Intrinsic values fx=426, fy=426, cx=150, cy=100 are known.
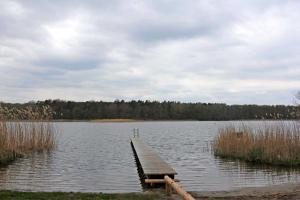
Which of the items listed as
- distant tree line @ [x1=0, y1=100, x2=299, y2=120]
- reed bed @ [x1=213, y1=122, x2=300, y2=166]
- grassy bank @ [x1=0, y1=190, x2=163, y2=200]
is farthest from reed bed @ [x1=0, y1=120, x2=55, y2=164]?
distant tree line @ [x1=0, y1=100, x2=299, y2=120]

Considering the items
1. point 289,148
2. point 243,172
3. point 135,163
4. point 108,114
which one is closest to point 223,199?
point 243,172

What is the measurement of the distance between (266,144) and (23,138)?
11.1 meters

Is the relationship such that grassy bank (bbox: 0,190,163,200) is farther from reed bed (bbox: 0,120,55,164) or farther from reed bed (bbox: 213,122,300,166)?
reed bed (bbox: 213,122,300,166)

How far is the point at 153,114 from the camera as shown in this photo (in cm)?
8681

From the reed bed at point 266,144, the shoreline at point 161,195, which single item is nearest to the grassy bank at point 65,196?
the shoreline at point 161,195

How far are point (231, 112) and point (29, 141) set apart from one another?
154 ft

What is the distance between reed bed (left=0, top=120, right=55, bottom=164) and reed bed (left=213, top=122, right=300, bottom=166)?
8811mm

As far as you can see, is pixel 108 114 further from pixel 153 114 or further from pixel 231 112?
pixel 231 112

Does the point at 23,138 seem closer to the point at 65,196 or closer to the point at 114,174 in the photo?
the point at 114,174

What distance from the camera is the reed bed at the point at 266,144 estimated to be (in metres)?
15.8

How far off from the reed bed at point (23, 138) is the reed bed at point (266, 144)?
881 centimetres

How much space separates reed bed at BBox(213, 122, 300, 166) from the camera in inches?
623

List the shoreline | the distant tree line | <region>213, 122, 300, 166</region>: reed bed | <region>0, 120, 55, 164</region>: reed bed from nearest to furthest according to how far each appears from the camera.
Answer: the shoreline < <region>213, 122, 300, 166</region>: reed bed < <region>0, 120, 55, 164</region>: reed bed < the distant tree line

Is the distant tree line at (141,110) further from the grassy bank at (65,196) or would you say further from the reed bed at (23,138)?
the grassy bank at (65,196)
